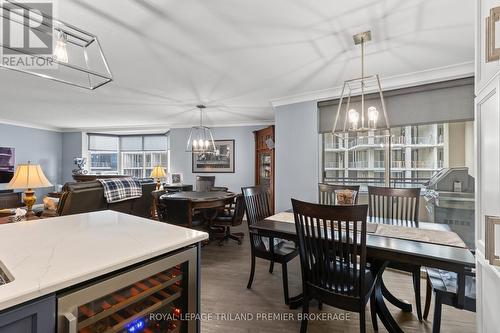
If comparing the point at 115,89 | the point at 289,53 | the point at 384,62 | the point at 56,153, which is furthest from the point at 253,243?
the point at 56,153

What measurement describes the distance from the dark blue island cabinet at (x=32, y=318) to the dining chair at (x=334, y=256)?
52.4 inches

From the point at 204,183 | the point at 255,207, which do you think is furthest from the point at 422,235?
the point at 204,183

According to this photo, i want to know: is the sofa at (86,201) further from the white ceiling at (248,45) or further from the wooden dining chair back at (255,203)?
the wooden dining chair back at (255,203)

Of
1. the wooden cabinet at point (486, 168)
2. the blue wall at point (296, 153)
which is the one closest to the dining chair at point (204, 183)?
the blue wall at point (296, 153)

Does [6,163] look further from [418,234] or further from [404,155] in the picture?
[404,155]

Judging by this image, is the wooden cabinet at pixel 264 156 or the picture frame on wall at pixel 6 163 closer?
the wooden cabinet at pixel 264 156

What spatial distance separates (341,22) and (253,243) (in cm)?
210

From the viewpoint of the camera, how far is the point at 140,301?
100 cm

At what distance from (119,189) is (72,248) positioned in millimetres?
2842

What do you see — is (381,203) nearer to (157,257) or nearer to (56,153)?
(157,257)

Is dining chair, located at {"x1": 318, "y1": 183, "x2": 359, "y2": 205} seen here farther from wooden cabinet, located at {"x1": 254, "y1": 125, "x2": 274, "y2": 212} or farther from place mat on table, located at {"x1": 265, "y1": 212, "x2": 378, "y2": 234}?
wooden cabinet, located at {"x1": 254, "y1": 125, "x2": 274, "y2": 212}

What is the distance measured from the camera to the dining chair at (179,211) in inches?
140

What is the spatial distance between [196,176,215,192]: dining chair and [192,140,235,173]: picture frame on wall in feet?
1.01

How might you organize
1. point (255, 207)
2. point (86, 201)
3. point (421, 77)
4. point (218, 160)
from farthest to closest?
point (218, 160)
point (86, 201)
point (421, 77)
point (255, 207)
